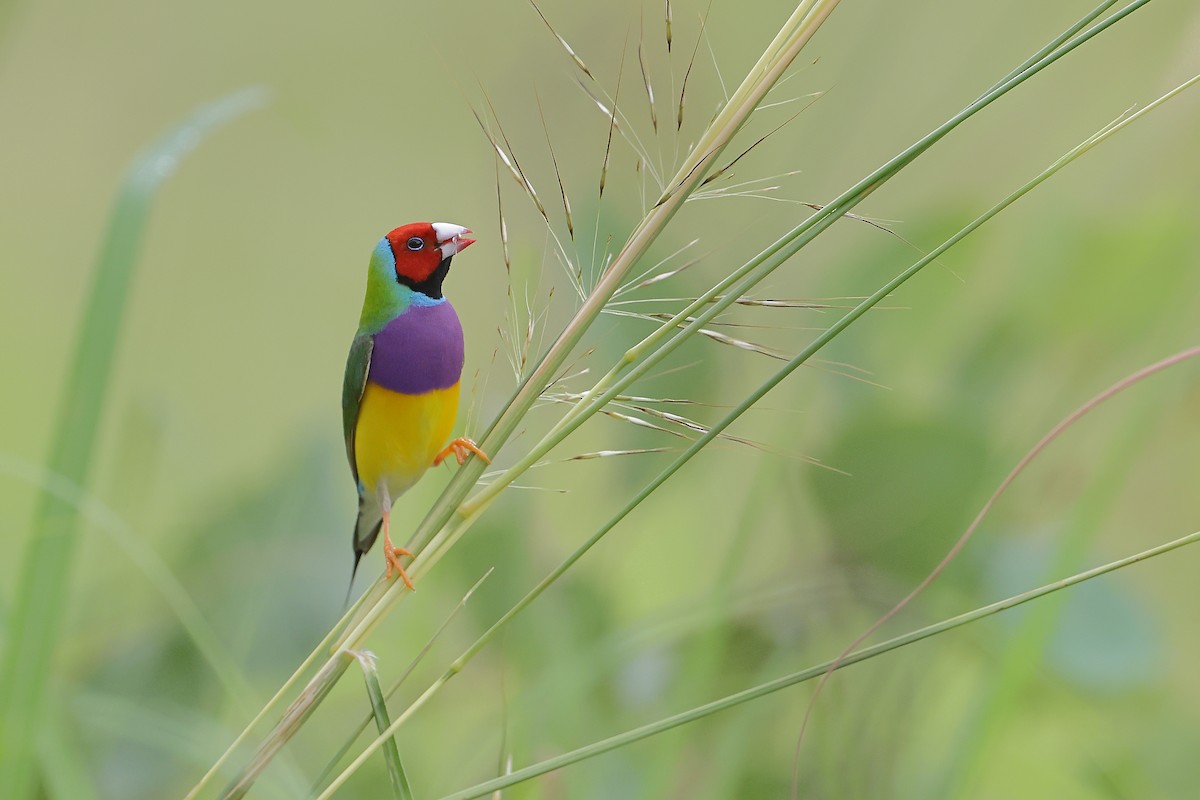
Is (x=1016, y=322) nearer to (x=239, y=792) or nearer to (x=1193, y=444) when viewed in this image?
(x=239, y=792)

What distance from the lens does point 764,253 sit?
0.37 metres

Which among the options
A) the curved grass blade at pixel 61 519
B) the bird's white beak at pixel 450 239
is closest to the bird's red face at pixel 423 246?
the bird's white beak at pixel 450 239

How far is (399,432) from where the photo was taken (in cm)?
63

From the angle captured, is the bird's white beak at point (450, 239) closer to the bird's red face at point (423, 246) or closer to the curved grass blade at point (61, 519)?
the bird's red face at point (423, 246)

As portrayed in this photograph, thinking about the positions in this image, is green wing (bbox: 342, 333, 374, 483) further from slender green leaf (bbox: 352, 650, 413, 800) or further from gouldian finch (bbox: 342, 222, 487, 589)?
slender green leaf (bbox: 352, 650, 413, 800)

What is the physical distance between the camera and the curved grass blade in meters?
0.43

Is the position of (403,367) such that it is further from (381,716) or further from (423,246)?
(381,716)

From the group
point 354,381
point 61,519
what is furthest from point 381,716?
point 354,381

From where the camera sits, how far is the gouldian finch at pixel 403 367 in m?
0.54

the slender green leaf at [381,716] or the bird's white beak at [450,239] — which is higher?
the bird's white beak at [450,239]

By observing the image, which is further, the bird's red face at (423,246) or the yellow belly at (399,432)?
the yellow belly at (399,432)

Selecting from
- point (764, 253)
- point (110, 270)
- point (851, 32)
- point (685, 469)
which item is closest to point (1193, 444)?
point (851, 32)

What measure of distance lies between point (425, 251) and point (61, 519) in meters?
0.21

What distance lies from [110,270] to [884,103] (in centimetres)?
101
